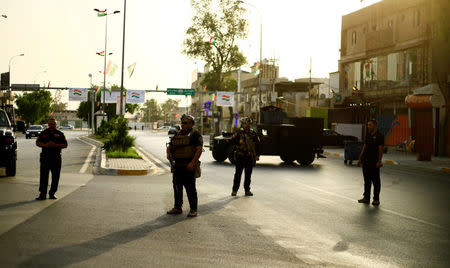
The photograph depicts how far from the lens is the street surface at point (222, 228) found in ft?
18.5

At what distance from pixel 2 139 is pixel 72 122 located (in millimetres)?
171747

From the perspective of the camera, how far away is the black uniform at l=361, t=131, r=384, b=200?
34.3 ft

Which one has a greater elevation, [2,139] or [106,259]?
[2,139]

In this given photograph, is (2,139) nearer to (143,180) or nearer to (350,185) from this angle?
(143,180)

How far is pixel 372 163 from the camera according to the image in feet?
34.3

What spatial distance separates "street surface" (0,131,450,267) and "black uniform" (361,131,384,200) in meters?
0.39

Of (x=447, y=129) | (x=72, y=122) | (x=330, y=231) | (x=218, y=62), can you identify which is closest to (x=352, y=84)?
(x=447, y=129)

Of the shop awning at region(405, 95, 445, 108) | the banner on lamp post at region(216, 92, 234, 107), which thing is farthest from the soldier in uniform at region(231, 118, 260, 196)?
the banner on lamp post at region(216, 92, 234, 107)

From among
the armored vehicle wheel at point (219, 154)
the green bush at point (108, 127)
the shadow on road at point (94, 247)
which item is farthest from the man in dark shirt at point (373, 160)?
the green bush at point (108, 127)

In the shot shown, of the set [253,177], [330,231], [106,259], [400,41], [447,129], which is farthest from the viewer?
[400,41]

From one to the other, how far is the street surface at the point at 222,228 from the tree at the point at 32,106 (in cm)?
9356

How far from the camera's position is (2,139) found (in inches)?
523

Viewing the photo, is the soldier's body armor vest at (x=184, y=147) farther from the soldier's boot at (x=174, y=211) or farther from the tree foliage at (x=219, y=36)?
the tree foliage at (x=219, y=36)

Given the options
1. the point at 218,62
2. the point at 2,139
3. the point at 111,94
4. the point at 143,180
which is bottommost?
the point at 143,180
